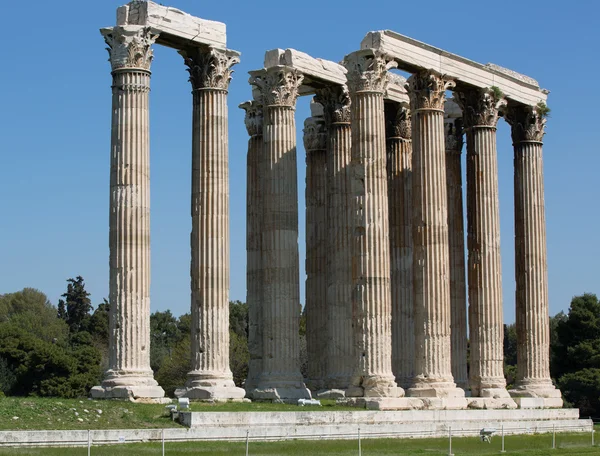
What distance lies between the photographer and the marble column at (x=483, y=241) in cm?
7875

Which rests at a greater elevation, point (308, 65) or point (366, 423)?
point (308, 65)

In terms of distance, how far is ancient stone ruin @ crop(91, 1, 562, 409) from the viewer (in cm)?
6512

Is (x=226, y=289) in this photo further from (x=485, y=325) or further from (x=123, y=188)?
(x=485, y=325)

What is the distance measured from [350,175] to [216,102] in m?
8.05

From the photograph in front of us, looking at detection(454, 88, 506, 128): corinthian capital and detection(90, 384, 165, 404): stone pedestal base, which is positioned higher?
detection(454, 88, 506, 128): corinthian capital

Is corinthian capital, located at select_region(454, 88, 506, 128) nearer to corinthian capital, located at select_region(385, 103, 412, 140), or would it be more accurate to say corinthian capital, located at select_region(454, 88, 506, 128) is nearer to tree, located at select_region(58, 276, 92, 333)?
corinthian capital, located at select_region(385, 103, 412, 140)

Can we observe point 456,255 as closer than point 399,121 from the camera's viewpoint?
Yes

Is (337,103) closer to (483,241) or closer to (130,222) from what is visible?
(483,241)

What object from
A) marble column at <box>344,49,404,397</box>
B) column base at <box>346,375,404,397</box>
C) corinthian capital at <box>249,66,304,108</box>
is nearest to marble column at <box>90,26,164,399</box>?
corinthian capital at <box>249,66,304,108</box>

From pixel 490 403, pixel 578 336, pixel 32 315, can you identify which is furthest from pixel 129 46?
pixel 32 315

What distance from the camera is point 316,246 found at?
82688 millimetres

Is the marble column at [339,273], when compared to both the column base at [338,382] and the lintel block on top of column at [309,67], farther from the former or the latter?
the lintel block on top of column at [309,67]

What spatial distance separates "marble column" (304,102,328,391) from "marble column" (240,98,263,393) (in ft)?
15.3

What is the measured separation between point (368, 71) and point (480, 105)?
1167 centimetres
